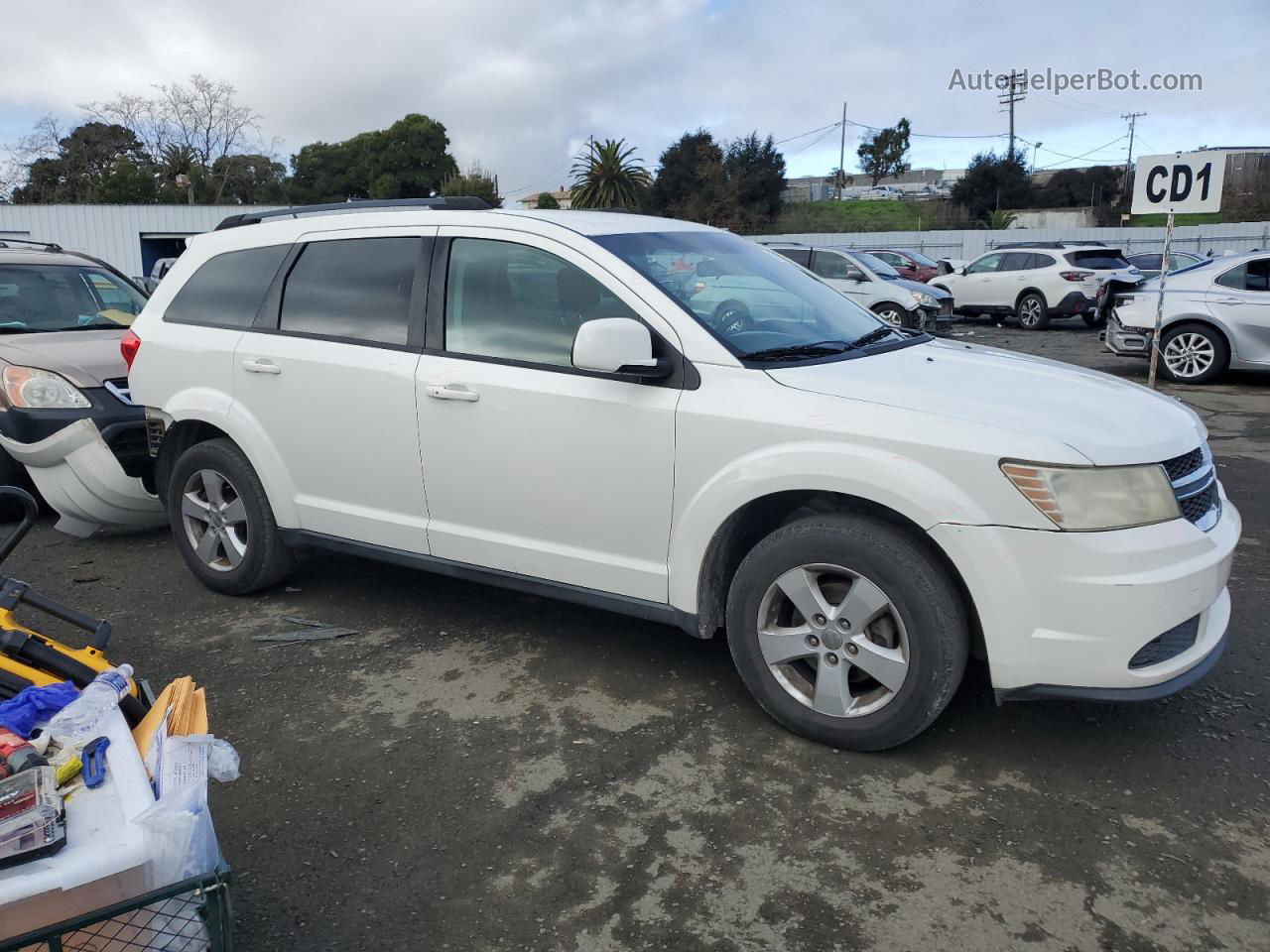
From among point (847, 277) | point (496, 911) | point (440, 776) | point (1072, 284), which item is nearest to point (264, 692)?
point (440, 776)

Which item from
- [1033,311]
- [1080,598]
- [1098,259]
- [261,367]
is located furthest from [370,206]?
[1098,259]

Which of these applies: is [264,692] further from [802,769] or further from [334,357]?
[802,769]

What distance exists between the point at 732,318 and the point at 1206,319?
10.1 metres

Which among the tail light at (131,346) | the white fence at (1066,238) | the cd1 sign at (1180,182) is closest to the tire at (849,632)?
the tail light at (131,346)

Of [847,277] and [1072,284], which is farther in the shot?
[1072,284]

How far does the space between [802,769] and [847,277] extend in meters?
13.4

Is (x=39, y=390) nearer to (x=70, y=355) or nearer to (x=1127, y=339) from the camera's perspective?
(x=70, y=355)

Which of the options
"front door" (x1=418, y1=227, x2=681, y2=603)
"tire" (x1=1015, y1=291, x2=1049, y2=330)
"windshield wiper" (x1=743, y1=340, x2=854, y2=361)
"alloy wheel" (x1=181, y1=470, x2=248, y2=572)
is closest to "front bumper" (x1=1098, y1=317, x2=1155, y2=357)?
"tire" (x1=1015, y1=291, x2=1049, y2=330)

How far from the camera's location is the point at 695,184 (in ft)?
180

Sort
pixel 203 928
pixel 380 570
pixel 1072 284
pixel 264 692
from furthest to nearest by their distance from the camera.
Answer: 1. pixel 1072 284
2. pixel 380 570
3. pixel 264 692
4. pixel 203 928

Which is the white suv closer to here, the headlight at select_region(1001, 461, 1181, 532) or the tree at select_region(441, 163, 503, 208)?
the headlight at select_region(1001, 461, 1181, 532)

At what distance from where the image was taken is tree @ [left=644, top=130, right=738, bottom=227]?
174 ft

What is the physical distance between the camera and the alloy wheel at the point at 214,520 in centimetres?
480

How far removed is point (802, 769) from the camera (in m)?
3.28
